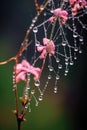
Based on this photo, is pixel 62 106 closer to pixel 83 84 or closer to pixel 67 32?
pixel 83 84

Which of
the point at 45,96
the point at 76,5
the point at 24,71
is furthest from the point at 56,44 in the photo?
the point at 24,71

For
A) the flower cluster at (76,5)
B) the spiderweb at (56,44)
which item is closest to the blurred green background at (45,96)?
the spiderweb at (56,44)

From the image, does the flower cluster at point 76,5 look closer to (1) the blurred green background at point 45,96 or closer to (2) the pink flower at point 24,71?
(2) the pink flower at point 24,71

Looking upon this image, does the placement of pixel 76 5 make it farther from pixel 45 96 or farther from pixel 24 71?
pixel 45 96

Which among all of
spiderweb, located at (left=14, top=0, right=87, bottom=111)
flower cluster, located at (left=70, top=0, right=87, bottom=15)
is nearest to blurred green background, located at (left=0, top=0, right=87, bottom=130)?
spiderweb, located at (left=14, top=0, right=87, bottom=111)

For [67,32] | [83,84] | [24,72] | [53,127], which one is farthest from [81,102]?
[24,72]

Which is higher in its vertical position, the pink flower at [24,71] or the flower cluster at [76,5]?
the flower cluster at [76,5]

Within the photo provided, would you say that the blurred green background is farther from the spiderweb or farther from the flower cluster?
the flower cluster

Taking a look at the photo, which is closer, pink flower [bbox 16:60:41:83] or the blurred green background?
pink flower [bbox 16:60:41:83]
